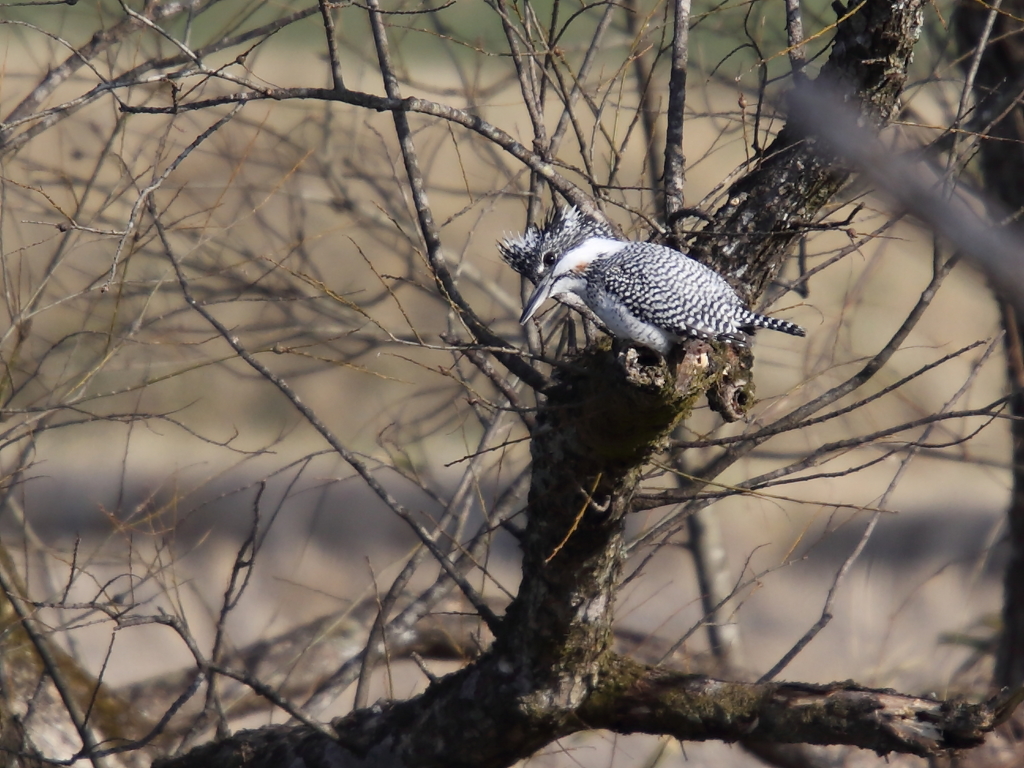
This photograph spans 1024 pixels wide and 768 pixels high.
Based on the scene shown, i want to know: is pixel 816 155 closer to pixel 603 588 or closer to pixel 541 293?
pixel 541 293

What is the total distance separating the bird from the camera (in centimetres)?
221

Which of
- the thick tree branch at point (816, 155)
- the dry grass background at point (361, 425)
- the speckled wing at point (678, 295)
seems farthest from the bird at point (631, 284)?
the dry grass background at point (361, 425)

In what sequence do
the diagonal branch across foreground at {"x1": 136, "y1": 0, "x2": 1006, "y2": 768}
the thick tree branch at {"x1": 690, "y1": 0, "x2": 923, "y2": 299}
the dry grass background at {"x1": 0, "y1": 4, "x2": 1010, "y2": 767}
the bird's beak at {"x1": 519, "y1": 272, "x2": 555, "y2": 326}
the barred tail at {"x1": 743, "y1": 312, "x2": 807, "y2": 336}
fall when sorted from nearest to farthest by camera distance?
the diagonal branch across foreground at {"x1": 136, "y1": 0, "x2": 1006, "y2": 768} → the thick tree branch at {"x1": 690, "y1": 0, "x2": 923, "y2": 299} → the barred tail at {"x1": 743, "y1": 312, "x2": 807, "y2": 336} → the bird's beak at {"x1": 519, "y1": 272, "x2": 555, "y2": 326} → the dry grass background at {"x1": 0, "y1": 4, "x2": 1010, "y2": 767}

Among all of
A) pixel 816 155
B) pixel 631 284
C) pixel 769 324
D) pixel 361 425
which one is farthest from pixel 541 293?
pixel 361 425

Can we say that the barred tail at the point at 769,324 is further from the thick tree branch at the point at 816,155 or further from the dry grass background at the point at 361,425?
the dry grass background at the point at 361,425

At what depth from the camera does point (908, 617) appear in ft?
29.3

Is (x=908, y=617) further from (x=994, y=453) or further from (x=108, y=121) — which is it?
(x=108, y=121)

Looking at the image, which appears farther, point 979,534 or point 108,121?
point 979,534

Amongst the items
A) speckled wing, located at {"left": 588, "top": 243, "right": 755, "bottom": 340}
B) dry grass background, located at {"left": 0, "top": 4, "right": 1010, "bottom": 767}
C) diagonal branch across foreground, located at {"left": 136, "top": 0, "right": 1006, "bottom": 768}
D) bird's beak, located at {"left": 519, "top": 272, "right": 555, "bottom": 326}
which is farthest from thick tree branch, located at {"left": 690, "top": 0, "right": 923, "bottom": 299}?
dry grass background, located at {"left": 0, "top": 4, "right": 1010, "bottom": 767}

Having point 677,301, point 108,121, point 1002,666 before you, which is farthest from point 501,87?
point 1002,666

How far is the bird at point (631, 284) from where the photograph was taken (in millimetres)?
2209

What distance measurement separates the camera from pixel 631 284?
2.40 meters

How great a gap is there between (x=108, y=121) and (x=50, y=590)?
8.44ft

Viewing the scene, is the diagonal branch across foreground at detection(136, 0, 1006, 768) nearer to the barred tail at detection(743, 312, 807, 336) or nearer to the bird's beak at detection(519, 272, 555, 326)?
the barred tail at detection(743, 312, 807, 336)
